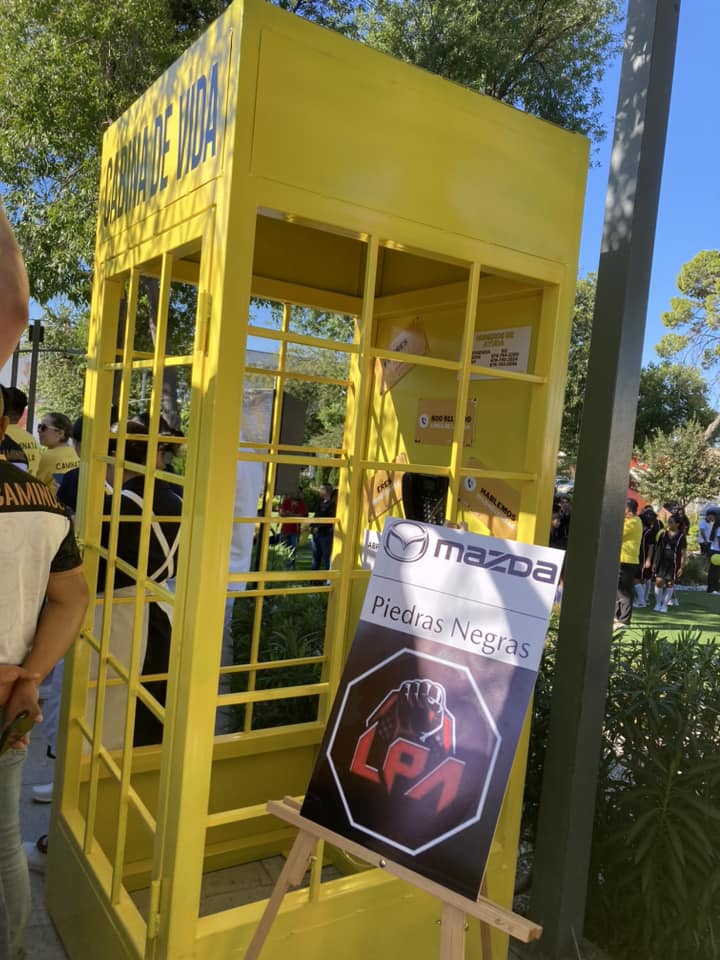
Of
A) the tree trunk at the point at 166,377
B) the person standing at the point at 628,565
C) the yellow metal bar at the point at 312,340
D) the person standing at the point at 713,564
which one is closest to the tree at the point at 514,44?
the tree trunk at the point at 166,377

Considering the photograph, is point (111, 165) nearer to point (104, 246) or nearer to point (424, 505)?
point (104, 246)

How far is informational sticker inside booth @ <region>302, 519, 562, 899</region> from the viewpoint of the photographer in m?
1.78

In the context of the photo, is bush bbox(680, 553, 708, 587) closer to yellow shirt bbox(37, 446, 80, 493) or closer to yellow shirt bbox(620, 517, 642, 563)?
yellow shirt bbox(620, 517, 642, 563)

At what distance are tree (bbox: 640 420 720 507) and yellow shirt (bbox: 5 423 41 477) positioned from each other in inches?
801

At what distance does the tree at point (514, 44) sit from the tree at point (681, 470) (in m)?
11.1

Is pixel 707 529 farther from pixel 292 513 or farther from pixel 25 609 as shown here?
pixel 25 609

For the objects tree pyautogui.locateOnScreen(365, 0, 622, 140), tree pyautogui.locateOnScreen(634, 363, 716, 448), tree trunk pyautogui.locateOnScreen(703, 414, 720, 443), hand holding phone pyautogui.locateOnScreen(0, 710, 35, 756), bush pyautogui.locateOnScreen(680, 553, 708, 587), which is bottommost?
bush pyautogui.locateOnScreen(680, 553, 708, 587)

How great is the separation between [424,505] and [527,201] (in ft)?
4.48

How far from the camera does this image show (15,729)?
189 centimetres

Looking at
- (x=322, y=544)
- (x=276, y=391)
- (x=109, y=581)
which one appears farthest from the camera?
(x=322, y=544)

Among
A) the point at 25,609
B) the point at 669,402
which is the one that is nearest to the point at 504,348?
the point at 25,609

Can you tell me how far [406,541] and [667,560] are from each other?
1205cm

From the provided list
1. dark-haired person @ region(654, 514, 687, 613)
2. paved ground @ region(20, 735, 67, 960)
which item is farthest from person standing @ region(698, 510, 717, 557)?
paved ground @ region(20, 735, 67, 960)

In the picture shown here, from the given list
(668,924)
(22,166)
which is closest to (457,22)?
(22,166)
